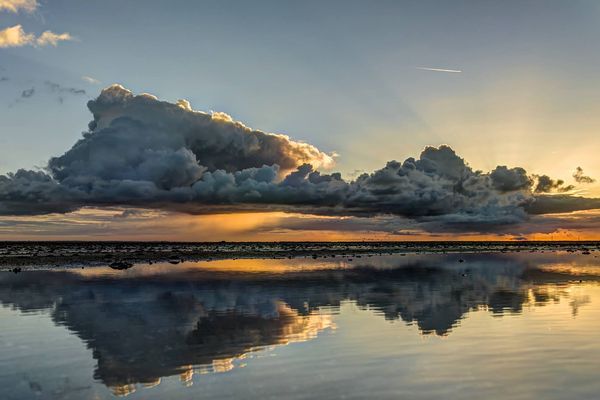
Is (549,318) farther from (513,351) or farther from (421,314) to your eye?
(513,351)

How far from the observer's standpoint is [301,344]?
19.3m

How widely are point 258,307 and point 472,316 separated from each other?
1145 cm

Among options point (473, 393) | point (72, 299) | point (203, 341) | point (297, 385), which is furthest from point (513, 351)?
point (72, 299)

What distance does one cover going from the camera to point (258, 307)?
29.4m

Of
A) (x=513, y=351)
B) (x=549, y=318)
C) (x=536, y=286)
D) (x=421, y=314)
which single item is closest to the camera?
(x=513, y=351)

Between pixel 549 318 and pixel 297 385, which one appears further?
pixel 549 318

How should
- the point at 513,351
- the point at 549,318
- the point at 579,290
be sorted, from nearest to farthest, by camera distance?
the point at 513,351 → the point at 549,318 → the point at 579,290

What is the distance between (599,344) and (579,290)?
802 inches

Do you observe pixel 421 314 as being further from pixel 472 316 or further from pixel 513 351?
pixel 513 351

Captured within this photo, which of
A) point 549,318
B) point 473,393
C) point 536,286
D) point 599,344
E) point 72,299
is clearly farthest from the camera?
point 536,286

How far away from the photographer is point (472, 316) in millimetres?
25469

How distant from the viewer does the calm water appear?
13930mm

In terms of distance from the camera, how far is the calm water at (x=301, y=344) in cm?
→ 1393

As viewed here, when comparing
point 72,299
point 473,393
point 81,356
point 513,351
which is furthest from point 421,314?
point 72,299
